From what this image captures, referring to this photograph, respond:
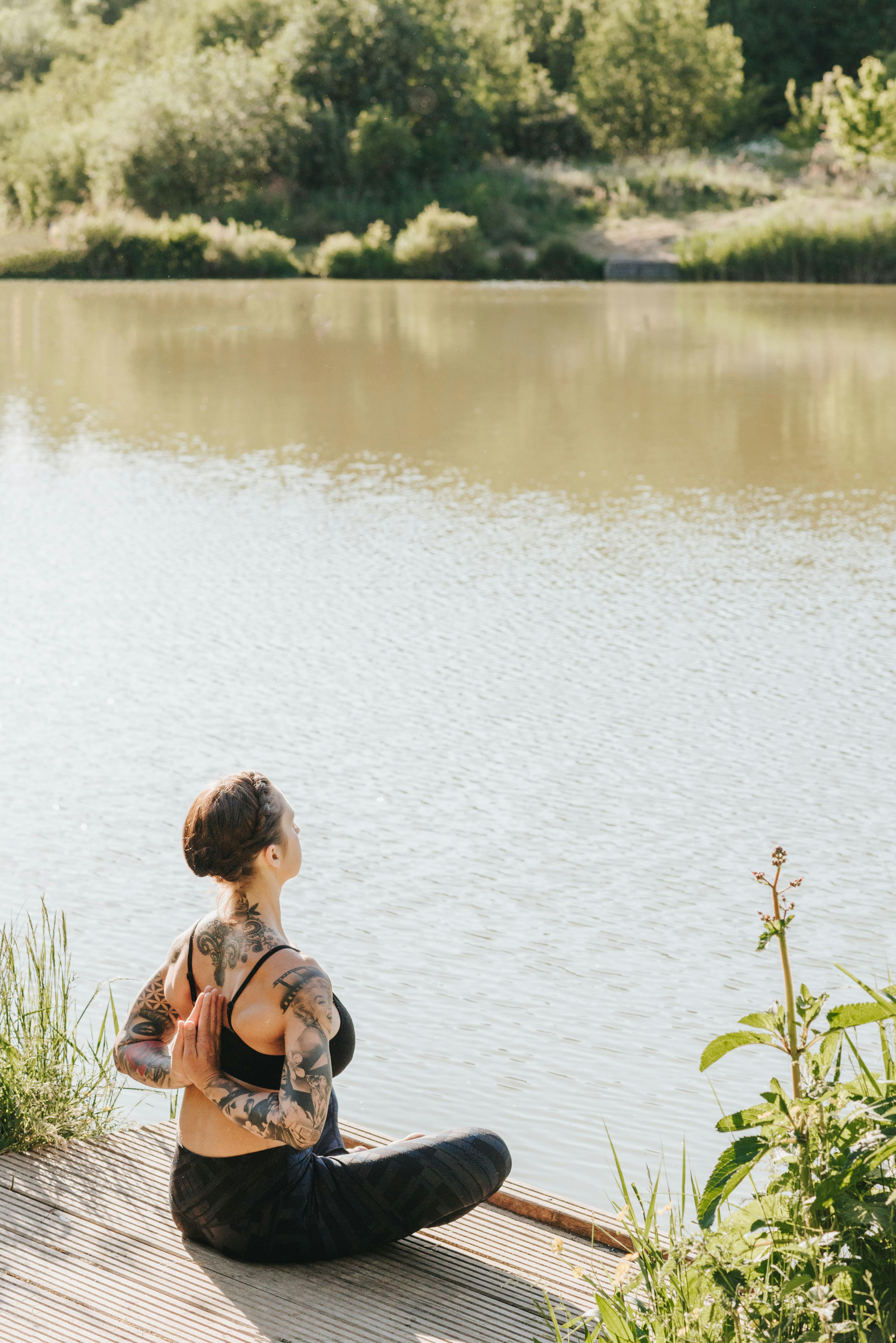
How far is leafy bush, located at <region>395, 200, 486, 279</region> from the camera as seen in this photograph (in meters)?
32.3

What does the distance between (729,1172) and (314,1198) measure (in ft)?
2.24

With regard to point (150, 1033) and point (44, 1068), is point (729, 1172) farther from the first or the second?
point (44, 1068)

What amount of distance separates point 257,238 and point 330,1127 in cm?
3275

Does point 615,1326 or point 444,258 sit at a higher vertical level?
point 444,258

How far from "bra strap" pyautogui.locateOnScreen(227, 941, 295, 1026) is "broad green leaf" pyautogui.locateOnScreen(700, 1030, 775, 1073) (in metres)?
0.66

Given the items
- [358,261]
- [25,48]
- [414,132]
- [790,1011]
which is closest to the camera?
[790,1011]

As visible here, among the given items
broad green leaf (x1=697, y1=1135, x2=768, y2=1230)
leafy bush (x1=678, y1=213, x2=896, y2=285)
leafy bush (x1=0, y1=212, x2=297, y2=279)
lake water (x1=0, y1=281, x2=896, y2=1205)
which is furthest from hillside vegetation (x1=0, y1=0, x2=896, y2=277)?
broad green leaf (x1=697, y1=1135, x2=768, y2=1230)

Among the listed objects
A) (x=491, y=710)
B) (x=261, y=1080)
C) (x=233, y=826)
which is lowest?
(x=491, y=710)

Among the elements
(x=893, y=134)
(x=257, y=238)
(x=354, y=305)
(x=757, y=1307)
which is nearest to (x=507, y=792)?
(x=757, y=1307)

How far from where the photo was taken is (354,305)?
84.1 feet

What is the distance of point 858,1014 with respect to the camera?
1.87 meters

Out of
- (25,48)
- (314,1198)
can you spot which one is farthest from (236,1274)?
(25,48)

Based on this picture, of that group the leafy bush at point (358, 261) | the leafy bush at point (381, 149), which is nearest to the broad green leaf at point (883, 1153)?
the leafy bush at point (358, 261)

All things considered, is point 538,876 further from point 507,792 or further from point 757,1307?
point 757,1307
